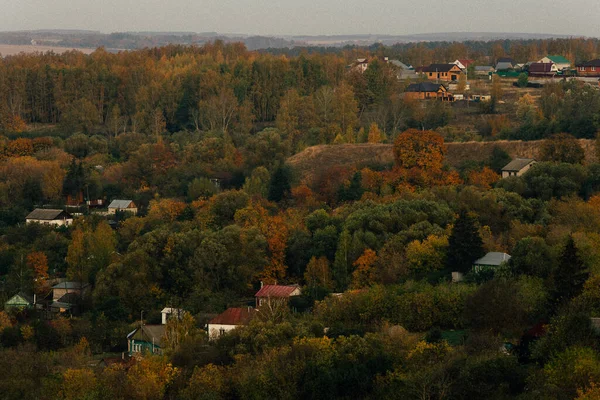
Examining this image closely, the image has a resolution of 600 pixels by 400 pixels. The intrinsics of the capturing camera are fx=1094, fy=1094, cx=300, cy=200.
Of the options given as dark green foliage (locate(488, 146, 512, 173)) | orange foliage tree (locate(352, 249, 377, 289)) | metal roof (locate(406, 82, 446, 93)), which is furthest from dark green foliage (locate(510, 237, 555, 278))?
metal roof (locate(406, 82, 446, 93))

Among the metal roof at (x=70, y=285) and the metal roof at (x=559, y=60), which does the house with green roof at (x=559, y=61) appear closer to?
the metal roof at (x=559, y=60)

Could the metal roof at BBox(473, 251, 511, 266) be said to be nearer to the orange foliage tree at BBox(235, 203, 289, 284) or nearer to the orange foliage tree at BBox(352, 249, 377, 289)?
the orange foliage tree at BBox(352, 249, 377, 289)

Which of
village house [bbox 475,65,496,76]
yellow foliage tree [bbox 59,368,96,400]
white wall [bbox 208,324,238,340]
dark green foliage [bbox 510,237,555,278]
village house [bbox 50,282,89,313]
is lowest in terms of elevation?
village house [bbox 50,282,89,313]

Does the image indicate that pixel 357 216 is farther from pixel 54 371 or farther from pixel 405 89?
pixel 405 89

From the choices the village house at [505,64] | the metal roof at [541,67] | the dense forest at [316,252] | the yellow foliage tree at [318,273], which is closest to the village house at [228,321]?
the dense forest at [316,252]

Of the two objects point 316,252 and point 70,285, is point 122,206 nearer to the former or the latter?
point 70,285

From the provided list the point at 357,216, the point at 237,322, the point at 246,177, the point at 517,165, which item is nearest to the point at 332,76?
the point at 246,177

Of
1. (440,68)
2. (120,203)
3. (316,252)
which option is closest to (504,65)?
(440,68)
